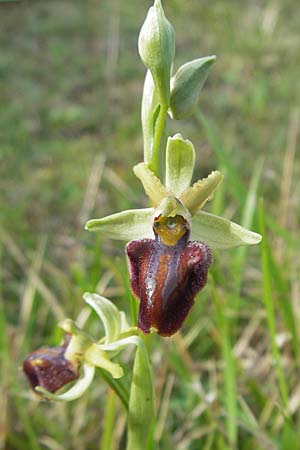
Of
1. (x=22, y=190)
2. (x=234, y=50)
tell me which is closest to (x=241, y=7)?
(x=234, y=50)

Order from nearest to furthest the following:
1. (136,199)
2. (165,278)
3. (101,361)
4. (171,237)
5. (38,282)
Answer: (165,278)
(171,237)
(101,361)
(38,282)
(136,199)

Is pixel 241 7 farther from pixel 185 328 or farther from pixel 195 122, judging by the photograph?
pixel 185 328

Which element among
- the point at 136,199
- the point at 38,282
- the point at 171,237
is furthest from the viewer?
the point at 136,199

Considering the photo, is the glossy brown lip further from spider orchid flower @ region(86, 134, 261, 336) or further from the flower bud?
the flower bud

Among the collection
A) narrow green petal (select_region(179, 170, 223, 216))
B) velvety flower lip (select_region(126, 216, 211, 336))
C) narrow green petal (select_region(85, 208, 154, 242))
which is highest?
narrow green petal (select_region(179, 170, 223, 216))

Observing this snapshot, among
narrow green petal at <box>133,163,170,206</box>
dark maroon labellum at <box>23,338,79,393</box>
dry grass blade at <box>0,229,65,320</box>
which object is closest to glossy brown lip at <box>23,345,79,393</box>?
dark maroon labellum at <box>23,338,79,393</box>

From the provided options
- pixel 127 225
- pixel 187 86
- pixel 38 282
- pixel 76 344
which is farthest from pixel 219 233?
pixel 38 282

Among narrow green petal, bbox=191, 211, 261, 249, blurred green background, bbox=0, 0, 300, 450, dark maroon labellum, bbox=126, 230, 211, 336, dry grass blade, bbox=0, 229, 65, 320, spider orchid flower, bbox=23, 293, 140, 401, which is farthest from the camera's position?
dry grass blade, bbox=0, 229, 65, 320

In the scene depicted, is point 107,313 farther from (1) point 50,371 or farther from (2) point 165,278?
(2) point 165,278
